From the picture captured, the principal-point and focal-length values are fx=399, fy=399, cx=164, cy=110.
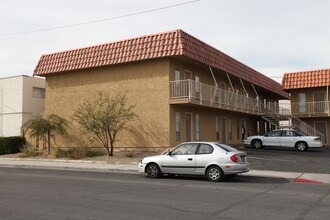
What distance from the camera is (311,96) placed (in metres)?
37.3

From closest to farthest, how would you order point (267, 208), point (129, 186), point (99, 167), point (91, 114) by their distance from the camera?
point (267, 208)
point (129, 186)
point (99, 167)
point (91, 114)

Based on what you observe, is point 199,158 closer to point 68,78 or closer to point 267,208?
point 267,208

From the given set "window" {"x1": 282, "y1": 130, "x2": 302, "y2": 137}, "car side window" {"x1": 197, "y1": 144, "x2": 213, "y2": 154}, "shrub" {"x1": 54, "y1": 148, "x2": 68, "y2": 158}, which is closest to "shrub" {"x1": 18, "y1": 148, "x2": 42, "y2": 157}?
"shrub" {"x1": 54, "y1": 148, "x2": 68, "y2": 158}

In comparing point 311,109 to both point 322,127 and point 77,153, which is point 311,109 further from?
point 77,153

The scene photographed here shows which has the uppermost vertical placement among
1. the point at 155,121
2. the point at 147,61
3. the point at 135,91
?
the point at 147,61

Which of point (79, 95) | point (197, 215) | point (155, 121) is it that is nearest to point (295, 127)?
point (155, 121)

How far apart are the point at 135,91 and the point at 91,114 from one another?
3193 mm

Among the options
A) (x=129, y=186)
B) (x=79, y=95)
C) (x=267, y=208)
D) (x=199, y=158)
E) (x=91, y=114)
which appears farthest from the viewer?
(x=79, y=95)

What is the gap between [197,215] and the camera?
26.6ft

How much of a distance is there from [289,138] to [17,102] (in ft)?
66.4

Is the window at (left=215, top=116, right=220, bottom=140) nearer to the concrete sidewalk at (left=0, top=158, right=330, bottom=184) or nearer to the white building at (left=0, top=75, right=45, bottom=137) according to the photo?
the concrete sidewalk at (left=0, top=158, right=330, bottom=184)

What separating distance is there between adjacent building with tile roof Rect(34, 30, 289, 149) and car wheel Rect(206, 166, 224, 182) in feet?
28.1

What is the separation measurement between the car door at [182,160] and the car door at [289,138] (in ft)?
50.5

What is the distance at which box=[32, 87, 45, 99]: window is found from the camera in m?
31.3
